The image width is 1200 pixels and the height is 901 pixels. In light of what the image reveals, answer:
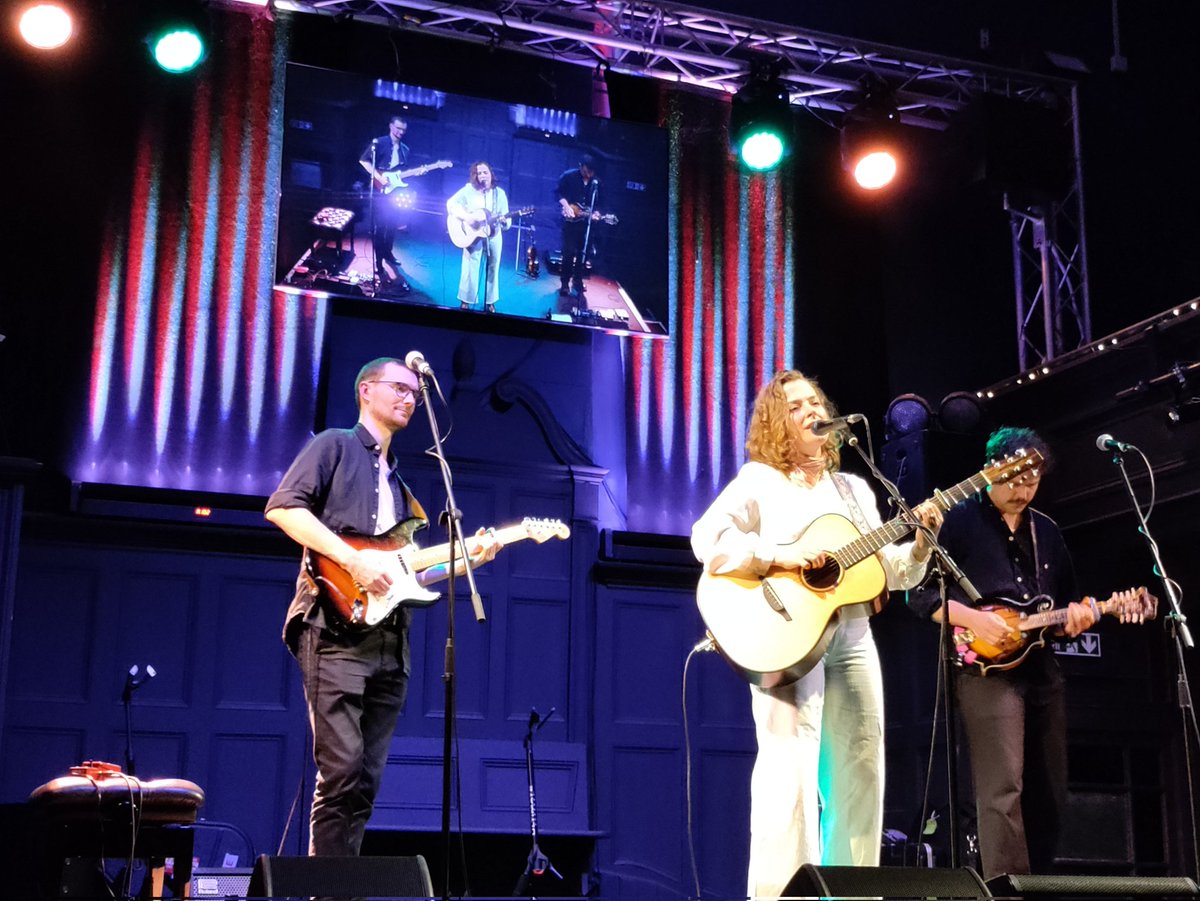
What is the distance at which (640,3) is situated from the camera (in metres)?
9.44

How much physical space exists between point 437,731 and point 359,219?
138 inches

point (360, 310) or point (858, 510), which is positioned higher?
point (360, 310)

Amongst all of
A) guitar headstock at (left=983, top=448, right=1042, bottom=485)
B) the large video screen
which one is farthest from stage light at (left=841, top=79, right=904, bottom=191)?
guitar headstock at (left=983, top=448, right=1042, bottom=485)

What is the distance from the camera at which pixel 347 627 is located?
203 inches

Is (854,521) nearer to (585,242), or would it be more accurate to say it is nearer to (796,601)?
(796,601)

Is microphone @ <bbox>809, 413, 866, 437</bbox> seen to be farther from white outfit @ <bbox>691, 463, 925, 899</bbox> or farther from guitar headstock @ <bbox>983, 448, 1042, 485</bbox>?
guitar headstock @ <bbox>983, 448, 1042, 485</bbox>

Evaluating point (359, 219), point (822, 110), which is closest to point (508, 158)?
point (359, 219)

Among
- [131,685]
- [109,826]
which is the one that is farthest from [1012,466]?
[131,685]

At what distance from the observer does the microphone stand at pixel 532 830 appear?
27.9 feet

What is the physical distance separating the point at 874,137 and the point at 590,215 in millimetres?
2070

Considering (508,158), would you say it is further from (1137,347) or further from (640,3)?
(1137,347)

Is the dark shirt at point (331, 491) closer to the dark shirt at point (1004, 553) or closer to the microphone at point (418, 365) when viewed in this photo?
the microphone at point (418, 365)

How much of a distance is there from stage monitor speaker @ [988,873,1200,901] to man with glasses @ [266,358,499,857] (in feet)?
7.34

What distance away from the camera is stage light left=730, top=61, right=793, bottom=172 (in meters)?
9.72
